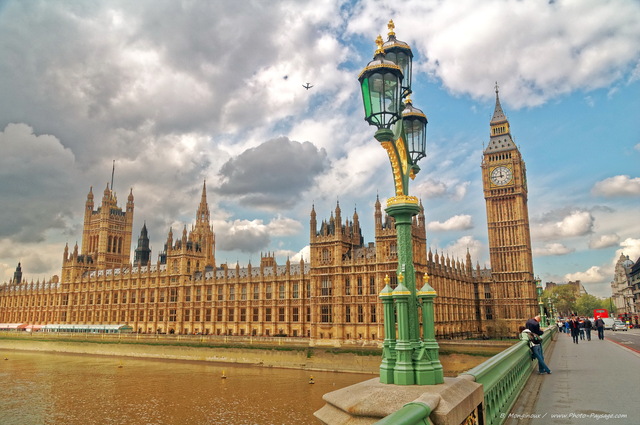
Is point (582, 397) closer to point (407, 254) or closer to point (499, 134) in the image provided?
point (407, 254)

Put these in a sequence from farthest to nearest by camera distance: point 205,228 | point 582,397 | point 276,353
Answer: point 205,228 < point 276,353 < point 582,397

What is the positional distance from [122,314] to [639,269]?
378ft

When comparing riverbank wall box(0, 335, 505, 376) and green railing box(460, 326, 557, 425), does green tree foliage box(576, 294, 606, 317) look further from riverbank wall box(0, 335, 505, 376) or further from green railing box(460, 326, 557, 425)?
green railing box(460, 326, 557, 425)

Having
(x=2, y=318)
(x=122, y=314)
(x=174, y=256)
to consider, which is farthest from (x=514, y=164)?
(x=2, y=318)

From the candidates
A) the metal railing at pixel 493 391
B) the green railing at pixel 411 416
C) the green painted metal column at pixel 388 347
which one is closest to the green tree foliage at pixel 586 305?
the metal railing at pixel 493 391

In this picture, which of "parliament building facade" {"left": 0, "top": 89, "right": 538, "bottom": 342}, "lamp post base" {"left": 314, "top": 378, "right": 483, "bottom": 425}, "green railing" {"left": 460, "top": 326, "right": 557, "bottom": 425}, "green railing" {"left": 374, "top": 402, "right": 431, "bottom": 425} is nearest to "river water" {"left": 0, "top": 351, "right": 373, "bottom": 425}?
"parliament building facade" {"left": 0, "top": 89, "right": 538, "bottom": 342}

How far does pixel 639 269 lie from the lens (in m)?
103

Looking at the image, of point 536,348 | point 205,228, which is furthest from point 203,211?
point 536,348

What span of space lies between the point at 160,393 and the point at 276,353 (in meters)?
19.4

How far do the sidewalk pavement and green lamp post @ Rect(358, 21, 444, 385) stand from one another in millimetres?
2525

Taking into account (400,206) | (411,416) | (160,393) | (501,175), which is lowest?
(160,393)

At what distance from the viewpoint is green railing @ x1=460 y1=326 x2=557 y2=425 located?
7.82 m

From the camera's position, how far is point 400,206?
913 cm

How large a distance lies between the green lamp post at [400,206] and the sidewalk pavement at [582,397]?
252 cm
